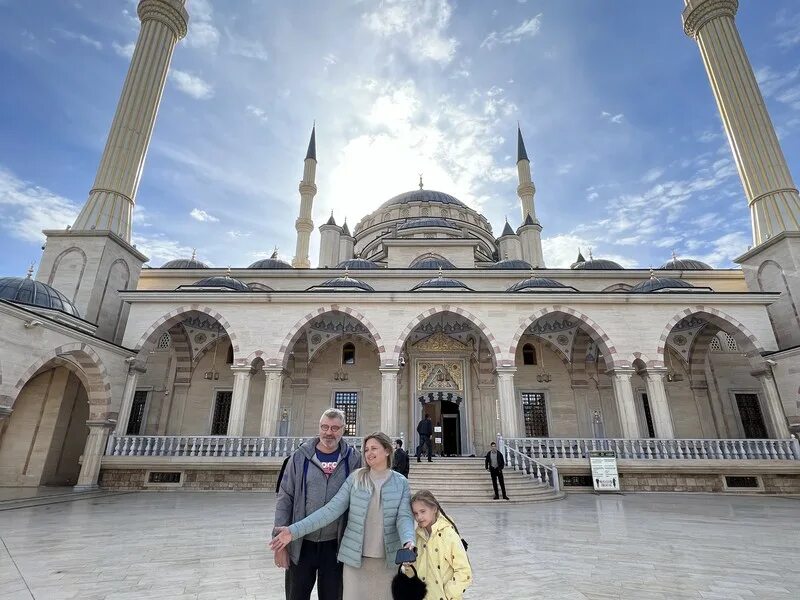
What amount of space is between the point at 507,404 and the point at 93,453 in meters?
10.6

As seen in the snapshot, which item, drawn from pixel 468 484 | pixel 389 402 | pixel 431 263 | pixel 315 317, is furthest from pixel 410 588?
pixel 431 263

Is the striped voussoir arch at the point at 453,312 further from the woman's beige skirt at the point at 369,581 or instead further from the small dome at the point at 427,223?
the small dome at the point at 427,223

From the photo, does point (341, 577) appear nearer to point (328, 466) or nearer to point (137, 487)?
point (328, 466)

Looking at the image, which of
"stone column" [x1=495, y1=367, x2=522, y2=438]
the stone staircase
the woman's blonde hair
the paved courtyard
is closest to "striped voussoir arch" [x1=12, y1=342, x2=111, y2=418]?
the paved courtyard

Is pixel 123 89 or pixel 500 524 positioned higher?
pixel 123 89

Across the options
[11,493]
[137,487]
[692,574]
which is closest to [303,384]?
[137,487]

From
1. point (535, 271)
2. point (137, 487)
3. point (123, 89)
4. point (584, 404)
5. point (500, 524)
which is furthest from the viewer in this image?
point (535, 271)

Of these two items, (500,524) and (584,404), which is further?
(584,404)

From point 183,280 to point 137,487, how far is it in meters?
9.63

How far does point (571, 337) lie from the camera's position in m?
13.9

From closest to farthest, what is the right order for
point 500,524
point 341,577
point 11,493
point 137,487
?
point 341,577 < point 500,524 < point 11,493 < point 137,487

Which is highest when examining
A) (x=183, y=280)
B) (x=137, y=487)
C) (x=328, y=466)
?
(x=183, y=280)

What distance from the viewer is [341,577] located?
2.11m

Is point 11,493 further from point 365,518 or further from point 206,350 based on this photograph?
point 365,518
